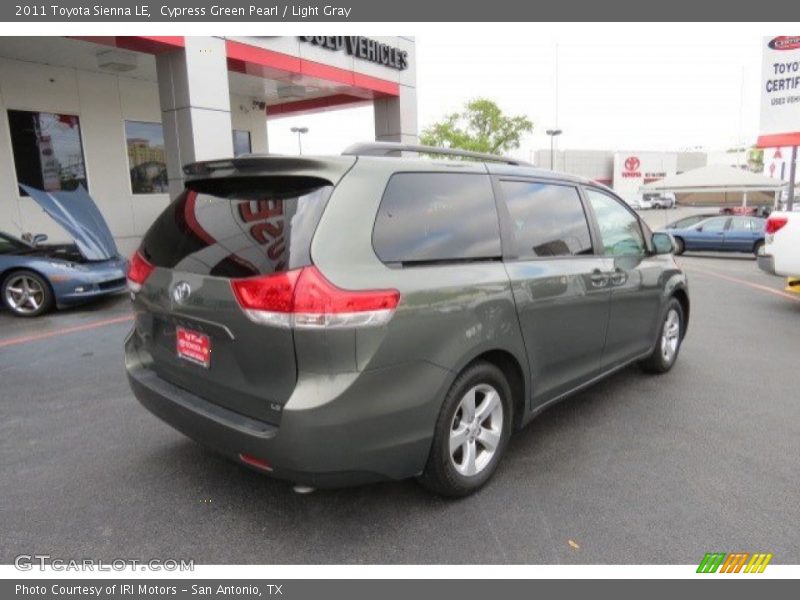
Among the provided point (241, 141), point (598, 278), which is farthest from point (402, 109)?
point (598, 278)

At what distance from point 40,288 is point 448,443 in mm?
7228

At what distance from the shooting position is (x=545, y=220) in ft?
11.6

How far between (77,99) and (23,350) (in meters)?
8.31

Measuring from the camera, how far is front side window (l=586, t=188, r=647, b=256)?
4.11m

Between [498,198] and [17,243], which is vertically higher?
[498,198]

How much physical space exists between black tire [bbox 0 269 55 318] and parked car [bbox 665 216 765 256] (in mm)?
14943

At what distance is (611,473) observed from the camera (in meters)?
3.30

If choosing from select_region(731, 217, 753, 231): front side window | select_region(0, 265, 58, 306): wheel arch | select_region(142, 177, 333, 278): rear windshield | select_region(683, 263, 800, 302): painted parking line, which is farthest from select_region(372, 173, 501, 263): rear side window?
select_region(731, 217, 753, 231): front side window

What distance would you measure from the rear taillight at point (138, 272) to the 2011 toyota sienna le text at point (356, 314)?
1 cm

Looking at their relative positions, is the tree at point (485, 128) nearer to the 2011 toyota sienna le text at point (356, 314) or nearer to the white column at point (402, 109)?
the white column at point (402, 109)

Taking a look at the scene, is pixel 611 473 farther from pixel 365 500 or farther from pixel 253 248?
pixel 253 248

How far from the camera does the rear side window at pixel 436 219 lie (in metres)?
2.61

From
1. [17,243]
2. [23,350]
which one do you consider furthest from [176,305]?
[17,243]
